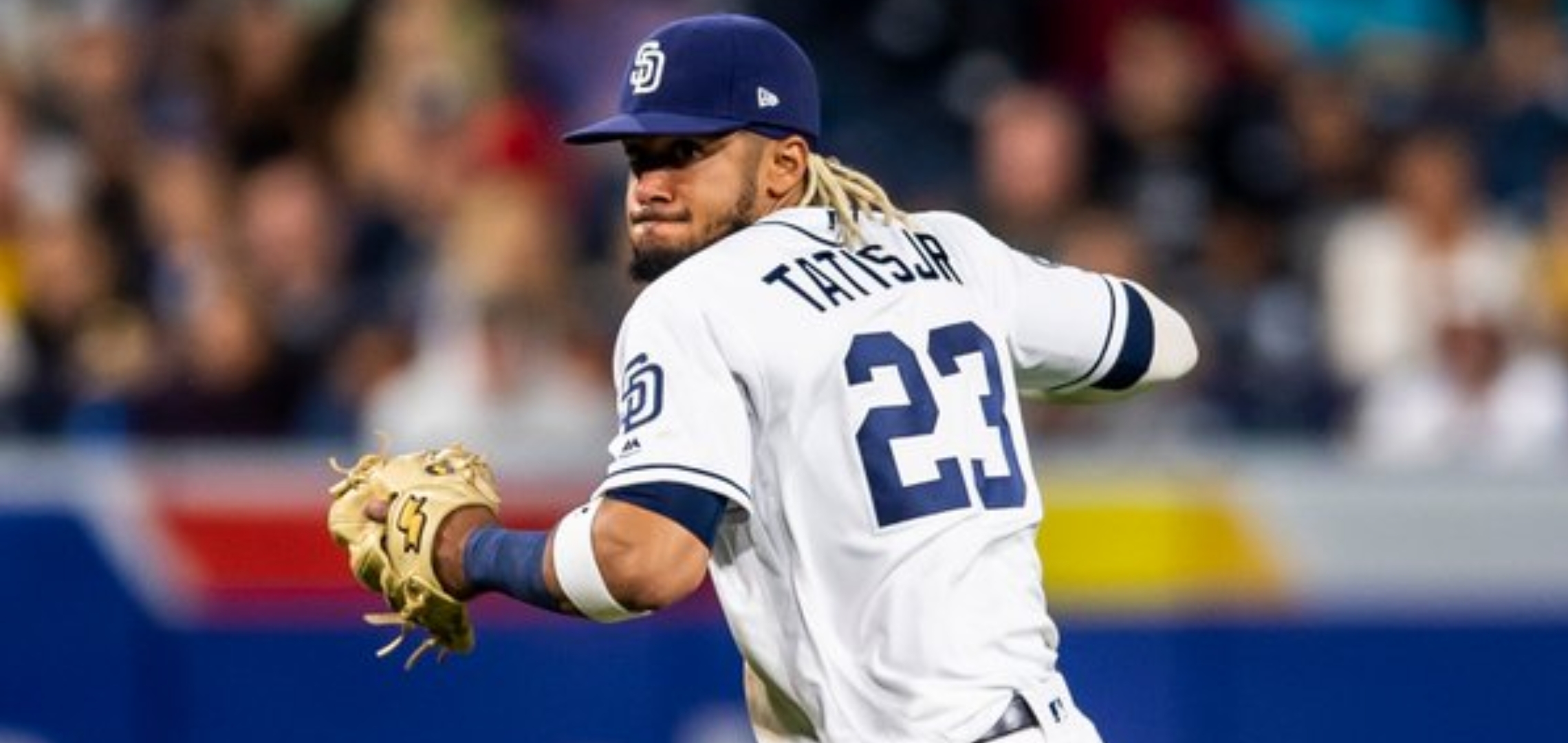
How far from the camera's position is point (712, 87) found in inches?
211

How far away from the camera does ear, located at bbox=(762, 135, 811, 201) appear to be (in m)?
5.46

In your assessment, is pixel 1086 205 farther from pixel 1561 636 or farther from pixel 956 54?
pixel 1561 636

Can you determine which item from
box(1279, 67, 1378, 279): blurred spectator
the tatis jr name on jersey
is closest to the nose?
the tatis jr name on jersey

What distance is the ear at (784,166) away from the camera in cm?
546

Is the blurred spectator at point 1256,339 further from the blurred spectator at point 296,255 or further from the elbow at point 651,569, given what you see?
the elbow at point 651,569

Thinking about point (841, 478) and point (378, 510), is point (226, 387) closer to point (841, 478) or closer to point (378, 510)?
point (378, 510)

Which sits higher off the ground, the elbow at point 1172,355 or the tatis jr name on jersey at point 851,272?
the tatis jr name on jersey at point 851,272

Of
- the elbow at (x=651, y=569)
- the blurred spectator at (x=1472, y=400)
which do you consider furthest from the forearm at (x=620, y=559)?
the blurred spectator at (x=1472, y=400)

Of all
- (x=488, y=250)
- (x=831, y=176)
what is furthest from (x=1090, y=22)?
(x=831, y=176)

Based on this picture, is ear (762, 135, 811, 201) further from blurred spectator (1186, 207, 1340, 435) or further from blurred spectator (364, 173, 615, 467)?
blurred spectator (1186, 207, 1340, 435)

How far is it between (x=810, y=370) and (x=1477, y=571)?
174 inches

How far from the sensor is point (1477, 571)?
9.16 metres

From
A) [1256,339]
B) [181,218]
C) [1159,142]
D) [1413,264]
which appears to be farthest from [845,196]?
[181,218]

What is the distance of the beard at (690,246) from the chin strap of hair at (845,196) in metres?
0.16
